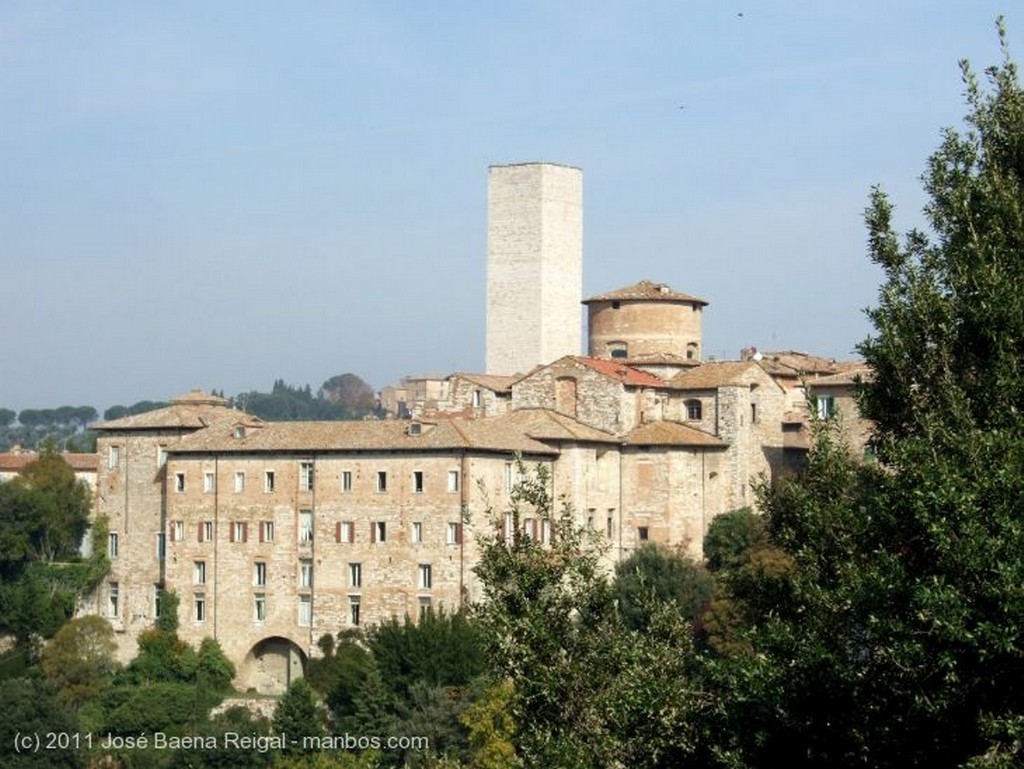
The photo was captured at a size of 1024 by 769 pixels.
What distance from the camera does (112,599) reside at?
2149 inches

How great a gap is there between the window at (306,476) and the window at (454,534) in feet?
12.6

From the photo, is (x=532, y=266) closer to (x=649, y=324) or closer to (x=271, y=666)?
(x=649, y=324)

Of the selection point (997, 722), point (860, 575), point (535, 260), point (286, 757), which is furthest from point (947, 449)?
point (535, 260)

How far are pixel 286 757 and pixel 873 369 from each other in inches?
1060

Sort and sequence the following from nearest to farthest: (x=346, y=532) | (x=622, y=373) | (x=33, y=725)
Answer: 1. (x=33, y=725)
2. (x=346, y=532)
3. (x=622, y=373)

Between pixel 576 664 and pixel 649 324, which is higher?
pixel 649 324

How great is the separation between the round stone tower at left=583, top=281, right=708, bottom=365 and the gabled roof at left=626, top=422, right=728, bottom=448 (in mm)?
6543

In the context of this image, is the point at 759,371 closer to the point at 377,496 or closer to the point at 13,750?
the point at 377,496

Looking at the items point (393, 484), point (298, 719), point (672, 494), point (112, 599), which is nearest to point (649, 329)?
point (672, 494)

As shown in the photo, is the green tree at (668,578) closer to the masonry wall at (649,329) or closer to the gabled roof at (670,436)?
the gabled roof at (670,436)

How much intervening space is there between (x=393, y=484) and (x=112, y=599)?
9.40 m

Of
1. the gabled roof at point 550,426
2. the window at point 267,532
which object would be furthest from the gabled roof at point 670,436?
the window at point 267,532

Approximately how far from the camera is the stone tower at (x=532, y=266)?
68.4 m

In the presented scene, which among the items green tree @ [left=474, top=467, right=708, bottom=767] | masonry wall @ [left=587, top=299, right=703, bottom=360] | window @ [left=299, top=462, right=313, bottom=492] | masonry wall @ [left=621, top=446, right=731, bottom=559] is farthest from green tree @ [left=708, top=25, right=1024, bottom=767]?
masonry wall @ [left=587, top=299, right=703, bottom=360]
